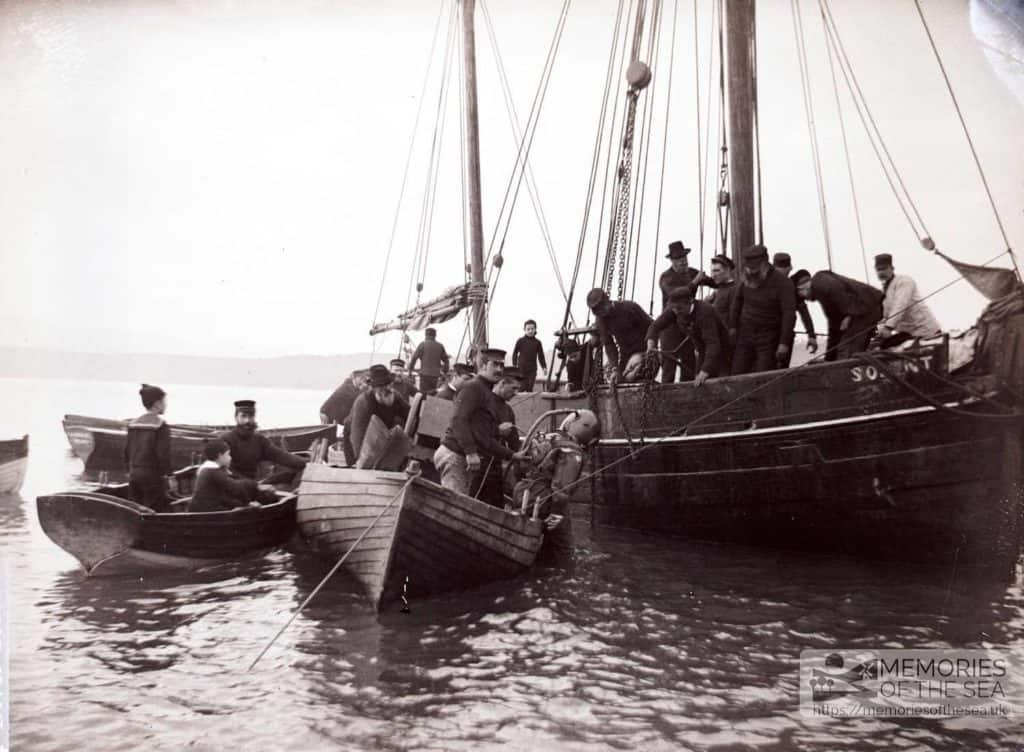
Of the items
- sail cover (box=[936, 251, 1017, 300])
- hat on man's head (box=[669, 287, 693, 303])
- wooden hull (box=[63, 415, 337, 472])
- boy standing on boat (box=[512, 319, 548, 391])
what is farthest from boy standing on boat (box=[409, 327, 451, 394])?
sail cover (box=[936, 251, 1017, 300])

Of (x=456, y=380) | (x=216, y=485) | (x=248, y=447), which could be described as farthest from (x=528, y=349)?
(x=216, y=485)

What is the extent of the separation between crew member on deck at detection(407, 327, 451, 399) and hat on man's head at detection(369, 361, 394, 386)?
21.9 feet

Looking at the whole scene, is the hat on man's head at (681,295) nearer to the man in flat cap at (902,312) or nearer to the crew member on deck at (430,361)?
the man in flat cap at (902,312)

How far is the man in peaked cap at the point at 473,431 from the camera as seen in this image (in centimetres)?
667

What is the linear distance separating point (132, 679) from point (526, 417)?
23.8 ft

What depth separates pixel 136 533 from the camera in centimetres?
661

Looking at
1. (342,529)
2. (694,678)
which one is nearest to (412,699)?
(694,678)

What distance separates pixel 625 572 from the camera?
7535mm

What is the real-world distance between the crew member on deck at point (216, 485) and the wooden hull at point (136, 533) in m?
0.37

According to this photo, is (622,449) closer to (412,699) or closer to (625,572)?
(625,572)

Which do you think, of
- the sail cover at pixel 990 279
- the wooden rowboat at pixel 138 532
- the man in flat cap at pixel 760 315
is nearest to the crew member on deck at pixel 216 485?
the wooden rowboat at pixel 138 532

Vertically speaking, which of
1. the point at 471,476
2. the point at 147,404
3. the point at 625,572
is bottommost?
the point at 625,572

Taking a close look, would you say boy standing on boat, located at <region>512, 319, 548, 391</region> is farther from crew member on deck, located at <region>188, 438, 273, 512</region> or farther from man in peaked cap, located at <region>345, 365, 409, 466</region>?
crew member on deck, located at <region>188, 438, 273, 512</region>

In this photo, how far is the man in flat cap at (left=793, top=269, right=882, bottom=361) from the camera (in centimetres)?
746
